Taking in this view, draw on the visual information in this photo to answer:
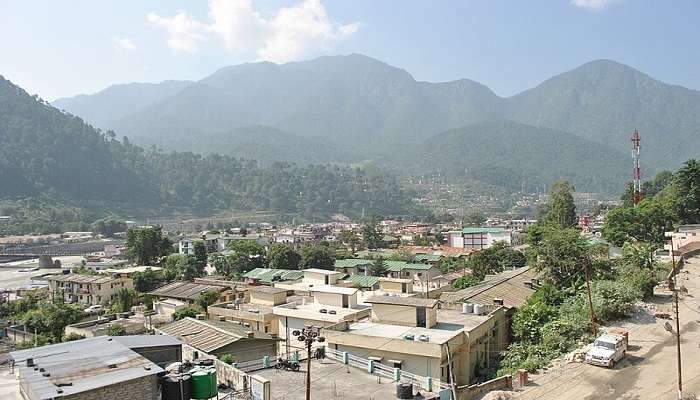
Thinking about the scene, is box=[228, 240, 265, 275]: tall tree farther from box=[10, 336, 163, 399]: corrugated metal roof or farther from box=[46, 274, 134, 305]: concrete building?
box=[10, 336, 163, 399]: corrugated metal roof

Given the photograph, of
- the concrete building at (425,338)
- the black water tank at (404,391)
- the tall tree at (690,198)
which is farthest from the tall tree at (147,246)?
the black water tank at (404,391)

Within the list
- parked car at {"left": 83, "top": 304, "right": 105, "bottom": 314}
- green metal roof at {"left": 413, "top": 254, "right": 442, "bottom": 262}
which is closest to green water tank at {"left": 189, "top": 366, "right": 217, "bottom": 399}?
parked car at {"left": 83, "top": 304, "right": 105, "bottom": 314}

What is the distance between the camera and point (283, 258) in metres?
44.2

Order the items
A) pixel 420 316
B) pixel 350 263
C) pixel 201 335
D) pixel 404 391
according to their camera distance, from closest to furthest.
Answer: pixel 404 391 → pixel 201 335 → pixel 420 316 → pixel 350 263

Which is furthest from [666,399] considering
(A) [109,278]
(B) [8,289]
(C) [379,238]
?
(C) [379,238]

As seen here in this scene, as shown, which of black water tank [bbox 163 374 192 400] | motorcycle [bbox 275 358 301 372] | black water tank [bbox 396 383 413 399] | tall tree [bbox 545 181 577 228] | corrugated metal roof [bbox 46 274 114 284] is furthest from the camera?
tall tree [bbox 545 181 577 228]

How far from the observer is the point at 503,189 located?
620 feet

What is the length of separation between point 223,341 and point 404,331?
514 cm

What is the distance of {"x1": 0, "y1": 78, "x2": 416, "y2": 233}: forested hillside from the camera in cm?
11662

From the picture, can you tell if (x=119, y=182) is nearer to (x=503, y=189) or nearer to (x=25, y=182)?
(x=25, y=182)

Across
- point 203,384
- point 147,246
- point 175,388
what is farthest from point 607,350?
point 147,246

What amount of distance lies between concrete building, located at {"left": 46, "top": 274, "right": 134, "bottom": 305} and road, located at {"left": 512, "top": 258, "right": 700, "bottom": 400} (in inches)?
1236

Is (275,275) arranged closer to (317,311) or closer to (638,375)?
(317,311)

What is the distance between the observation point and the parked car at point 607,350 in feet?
45.5
